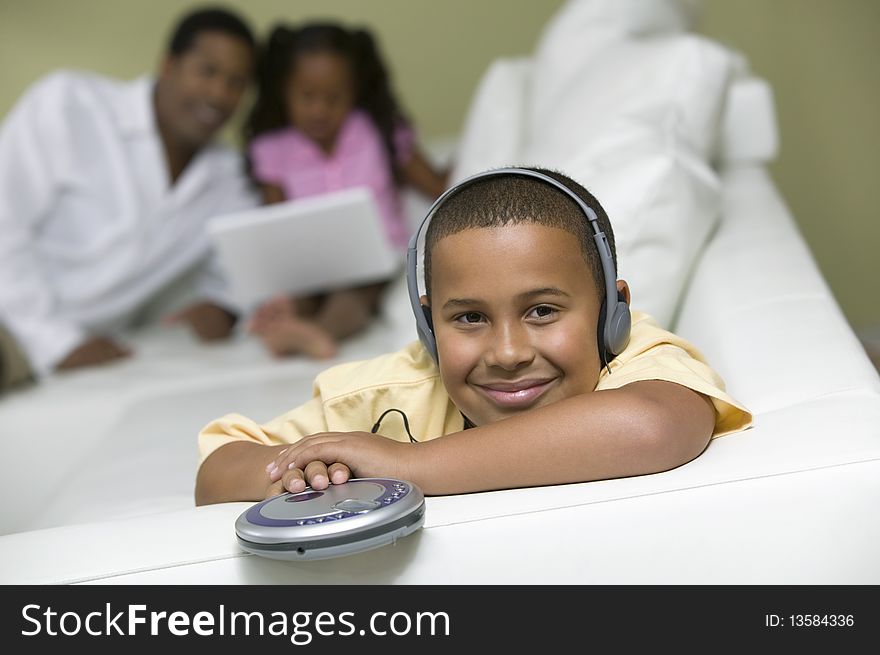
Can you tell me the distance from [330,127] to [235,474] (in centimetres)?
151

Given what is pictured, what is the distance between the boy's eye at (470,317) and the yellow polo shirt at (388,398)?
0.10m

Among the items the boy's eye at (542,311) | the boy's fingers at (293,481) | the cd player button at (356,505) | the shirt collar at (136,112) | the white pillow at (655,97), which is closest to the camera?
the cd player button at (356,505)

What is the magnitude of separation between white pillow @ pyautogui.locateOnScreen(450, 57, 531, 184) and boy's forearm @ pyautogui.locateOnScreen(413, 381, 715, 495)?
1.00m

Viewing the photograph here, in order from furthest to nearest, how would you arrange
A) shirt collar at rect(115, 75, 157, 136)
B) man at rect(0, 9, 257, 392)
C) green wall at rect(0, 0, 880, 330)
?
green wall at rect(0, 0, 880, 330)
shirt collar at rect(115, 75, 157, 136)
man at rect(0, 9, 257, 392)

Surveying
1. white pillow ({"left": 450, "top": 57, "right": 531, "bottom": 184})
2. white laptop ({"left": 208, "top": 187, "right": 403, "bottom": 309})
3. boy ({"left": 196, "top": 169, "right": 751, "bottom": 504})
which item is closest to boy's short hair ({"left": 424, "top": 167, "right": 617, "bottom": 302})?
boy ({"left": 196, "top": 169, "right": 751, "bottom": 504})

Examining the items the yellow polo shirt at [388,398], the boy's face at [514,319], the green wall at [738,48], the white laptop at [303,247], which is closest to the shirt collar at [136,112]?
the white laptop at [303,247]

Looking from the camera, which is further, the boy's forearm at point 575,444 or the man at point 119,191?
the man at point 119,191

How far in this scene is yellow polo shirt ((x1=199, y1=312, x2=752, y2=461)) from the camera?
954 mm

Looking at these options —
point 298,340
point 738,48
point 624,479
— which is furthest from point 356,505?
point 738,48

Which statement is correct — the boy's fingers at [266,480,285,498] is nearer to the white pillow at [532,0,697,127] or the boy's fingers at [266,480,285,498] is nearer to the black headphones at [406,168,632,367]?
the black headphones at [406,168,632,367]

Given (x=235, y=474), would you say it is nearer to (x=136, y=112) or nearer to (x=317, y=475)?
(x=317, y=475)

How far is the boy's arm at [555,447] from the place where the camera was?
0.79 metres

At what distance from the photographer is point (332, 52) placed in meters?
2.28

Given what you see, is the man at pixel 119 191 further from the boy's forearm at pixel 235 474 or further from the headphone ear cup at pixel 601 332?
the headphone ear cup at pixel 601 332
